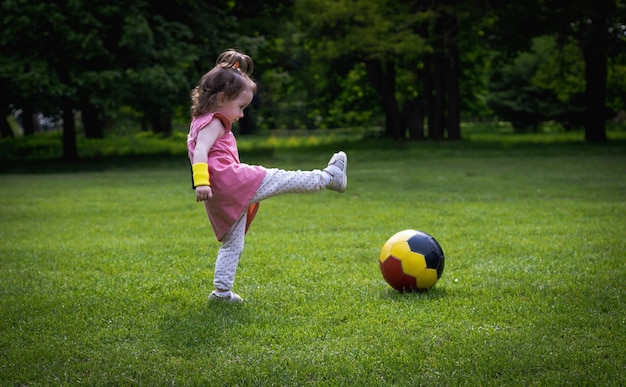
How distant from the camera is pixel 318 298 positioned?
5262mm

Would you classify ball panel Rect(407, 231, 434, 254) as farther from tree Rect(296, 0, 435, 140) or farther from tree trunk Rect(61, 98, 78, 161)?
tree Rect(296, 0, 435, 140)

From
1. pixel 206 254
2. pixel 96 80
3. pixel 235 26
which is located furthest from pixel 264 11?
pixel 206 254

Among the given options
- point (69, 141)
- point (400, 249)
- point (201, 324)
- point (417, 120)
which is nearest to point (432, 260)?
point (400, 249)

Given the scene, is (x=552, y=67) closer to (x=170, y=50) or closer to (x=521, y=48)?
(x=521, y=48)

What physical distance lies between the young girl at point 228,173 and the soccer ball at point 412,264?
0.72 meters

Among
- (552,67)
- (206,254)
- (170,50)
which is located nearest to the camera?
(206,254)

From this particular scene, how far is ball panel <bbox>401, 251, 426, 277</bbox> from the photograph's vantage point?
5309mm

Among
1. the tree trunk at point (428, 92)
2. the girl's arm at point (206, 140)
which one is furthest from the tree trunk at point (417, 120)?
the girl's arm at point (206, 140)

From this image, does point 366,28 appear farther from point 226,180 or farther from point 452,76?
point 226,180

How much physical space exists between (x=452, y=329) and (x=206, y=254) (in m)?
3.58

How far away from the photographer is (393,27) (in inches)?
1065

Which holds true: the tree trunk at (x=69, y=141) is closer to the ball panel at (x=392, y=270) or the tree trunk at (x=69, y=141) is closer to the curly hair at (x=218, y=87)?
the curly hair at (x=218, y=87)

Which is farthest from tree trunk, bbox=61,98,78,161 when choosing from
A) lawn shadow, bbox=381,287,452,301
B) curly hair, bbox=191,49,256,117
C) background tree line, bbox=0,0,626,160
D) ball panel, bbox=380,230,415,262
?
lawn shadow, bbox=381,287,452,301

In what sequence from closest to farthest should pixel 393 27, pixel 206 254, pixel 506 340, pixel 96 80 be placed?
1. pixel 506 340
2. pixel 206 254
3. pixel 96 80
4. pixel 393 27
